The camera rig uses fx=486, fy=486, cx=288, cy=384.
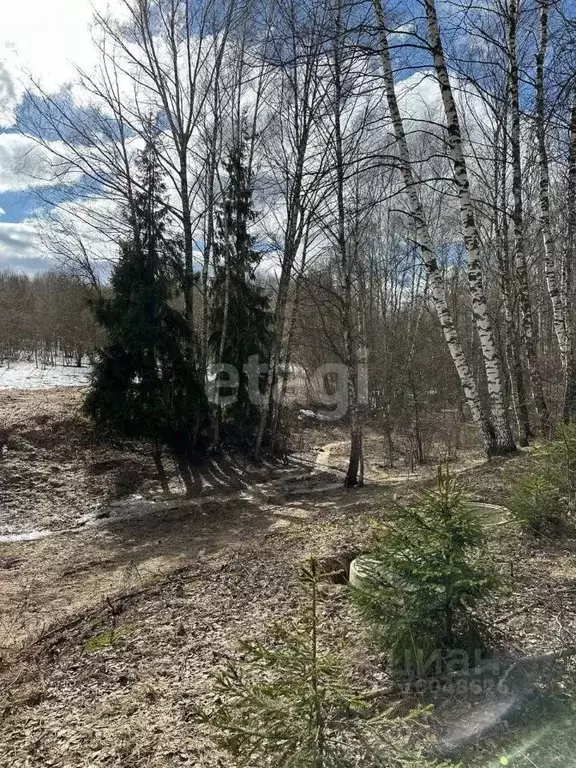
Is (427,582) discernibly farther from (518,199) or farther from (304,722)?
(518,199)

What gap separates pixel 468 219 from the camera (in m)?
7.25

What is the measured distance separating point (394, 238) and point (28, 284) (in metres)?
33.9

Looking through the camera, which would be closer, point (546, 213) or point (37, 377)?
point (546, 213)

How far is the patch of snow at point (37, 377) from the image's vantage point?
16875 millimetres

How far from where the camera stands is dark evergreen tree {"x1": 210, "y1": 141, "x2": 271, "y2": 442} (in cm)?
1322

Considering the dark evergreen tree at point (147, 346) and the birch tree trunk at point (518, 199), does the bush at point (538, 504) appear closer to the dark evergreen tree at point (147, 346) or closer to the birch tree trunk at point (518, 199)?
the birch tree trunk at point (518, 199)

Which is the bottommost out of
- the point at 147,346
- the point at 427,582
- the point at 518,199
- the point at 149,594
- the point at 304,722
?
the point at 149,594

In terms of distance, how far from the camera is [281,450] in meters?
14.0

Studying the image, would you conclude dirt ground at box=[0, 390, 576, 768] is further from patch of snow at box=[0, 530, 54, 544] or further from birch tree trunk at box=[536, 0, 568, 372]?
birch tree trunk at box=[536, 0, 568, 372]

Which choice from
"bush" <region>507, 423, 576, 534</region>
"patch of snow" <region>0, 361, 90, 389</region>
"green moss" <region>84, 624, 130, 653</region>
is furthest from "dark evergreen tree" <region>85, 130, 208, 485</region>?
"bush" <region>507, 423, 576, 534</region>

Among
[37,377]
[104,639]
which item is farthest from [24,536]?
[37,377]

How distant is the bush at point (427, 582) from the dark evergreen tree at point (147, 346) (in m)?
9.91

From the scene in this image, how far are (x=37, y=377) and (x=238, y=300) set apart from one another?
10.4m

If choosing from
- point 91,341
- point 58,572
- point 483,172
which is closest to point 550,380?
point 483,172
